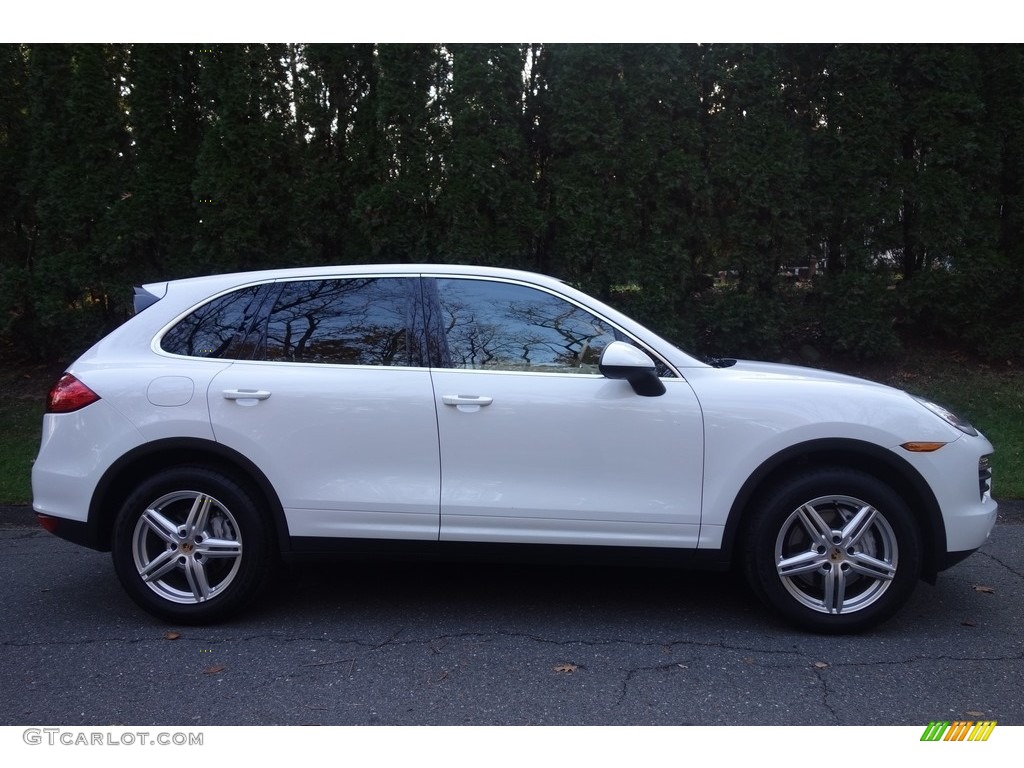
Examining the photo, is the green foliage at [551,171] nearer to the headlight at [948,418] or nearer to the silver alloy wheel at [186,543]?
the headlight at [948,418]

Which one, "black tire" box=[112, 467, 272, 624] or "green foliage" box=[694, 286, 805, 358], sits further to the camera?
"green foliage" box=[694, 286, 805, 358]

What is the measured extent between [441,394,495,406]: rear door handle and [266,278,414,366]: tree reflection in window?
31 centimetres

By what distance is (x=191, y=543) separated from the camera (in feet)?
13.8

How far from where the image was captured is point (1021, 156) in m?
8.95

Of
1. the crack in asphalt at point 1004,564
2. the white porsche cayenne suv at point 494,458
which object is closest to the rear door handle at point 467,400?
the white porsche cayenne suv at point 494,458

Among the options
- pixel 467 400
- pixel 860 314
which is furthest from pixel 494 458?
pixel 860 314

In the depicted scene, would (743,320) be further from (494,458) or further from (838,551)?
(494,458)

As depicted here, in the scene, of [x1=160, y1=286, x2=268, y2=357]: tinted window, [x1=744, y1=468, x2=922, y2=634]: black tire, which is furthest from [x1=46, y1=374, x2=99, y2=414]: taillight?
[x1=744, y1=468, x2=922, y2=634]: black tire

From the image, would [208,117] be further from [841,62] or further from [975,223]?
[975,223]

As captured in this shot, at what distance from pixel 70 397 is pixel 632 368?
2.82 m

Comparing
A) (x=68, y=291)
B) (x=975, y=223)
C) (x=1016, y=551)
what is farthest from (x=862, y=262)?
(x=68, y=291)

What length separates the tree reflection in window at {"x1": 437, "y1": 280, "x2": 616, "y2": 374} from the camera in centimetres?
417

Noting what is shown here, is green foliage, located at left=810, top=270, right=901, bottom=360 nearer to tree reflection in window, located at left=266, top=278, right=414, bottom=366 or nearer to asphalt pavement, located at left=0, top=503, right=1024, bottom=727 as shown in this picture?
asphalt pavement, located at left=0, top=503, right=1024, bottom=727

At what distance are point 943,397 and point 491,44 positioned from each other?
584 centimetres
